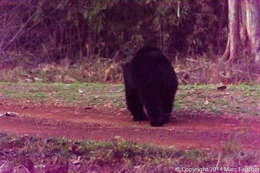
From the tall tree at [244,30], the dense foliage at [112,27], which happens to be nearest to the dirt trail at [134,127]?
the tall tree at [244,30]

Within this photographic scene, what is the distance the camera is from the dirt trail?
7094mm

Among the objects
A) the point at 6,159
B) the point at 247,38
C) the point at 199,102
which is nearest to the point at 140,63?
the point at 199,102

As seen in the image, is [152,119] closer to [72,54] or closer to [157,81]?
[157,81]

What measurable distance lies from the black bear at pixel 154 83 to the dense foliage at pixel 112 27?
815 cm

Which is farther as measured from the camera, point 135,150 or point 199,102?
point 199,102

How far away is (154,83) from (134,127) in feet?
2.03

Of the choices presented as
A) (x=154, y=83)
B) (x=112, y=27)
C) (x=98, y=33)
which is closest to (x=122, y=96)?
(x=154, y=83)

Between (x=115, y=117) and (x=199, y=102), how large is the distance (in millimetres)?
1515

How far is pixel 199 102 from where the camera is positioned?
979 centimetres

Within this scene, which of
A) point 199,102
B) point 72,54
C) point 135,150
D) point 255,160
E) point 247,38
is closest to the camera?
point 255,160

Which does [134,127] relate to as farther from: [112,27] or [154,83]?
[112,27]

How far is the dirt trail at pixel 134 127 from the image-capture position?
7094 millimetres

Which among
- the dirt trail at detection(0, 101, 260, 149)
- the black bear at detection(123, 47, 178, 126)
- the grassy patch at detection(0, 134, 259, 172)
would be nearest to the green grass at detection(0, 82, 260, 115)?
the dirt trail at detection(0, 101, 260, 149)

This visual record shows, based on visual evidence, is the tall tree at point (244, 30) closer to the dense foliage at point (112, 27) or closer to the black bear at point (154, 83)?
the dense foliage at point (112, 27)
